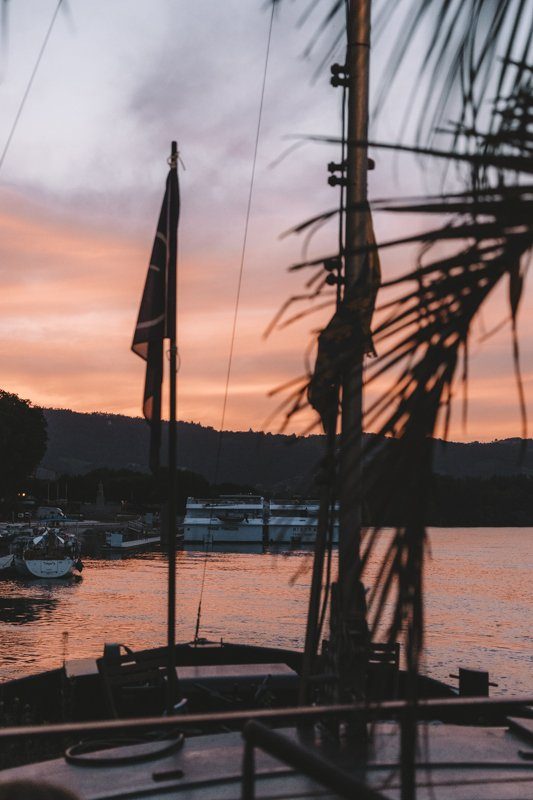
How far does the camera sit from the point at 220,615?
59250mm

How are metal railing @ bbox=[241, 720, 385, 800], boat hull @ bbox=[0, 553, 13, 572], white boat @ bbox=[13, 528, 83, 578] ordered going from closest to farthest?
1. metal railing @ bbox=[241, 720, 385, 800]
2. white boat @ bbox=[13, 528, 83, 578]
3. boat hull @ bbox=[0, 553, 13, 572]

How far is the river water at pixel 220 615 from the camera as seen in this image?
42.1 meters

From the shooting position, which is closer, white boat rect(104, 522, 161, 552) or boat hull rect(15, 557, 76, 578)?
boat hull rect(15, 557, 76, 578)

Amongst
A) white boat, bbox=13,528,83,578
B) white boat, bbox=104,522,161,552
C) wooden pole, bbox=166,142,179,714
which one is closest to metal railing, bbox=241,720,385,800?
wooden pole, bbox=166,142,179,714

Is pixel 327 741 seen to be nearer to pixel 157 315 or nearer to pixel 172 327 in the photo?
pixel 172 327

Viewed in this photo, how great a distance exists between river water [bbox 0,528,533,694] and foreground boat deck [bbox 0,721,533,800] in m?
17.4

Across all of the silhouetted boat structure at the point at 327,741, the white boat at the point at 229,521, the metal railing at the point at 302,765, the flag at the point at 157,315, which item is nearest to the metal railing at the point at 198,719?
the silhouetted boat structure at the point at 327,741

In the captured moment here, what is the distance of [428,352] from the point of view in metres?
1.74

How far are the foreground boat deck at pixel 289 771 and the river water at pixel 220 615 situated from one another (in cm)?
1735

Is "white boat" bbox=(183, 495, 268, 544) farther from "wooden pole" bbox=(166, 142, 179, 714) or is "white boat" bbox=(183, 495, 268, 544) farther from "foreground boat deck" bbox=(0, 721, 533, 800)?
"foreground boat deck" bbox=(0, 721, 533, 800)

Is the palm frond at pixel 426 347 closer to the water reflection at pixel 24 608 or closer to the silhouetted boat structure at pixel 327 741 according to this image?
the silhouetted boat structure at pixel 327 741

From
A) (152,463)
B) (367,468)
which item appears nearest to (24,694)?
(152,463)

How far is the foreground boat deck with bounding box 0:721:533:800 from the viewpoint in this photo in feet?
17.5

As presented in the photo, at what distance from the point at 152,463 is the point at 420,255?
8.61m
